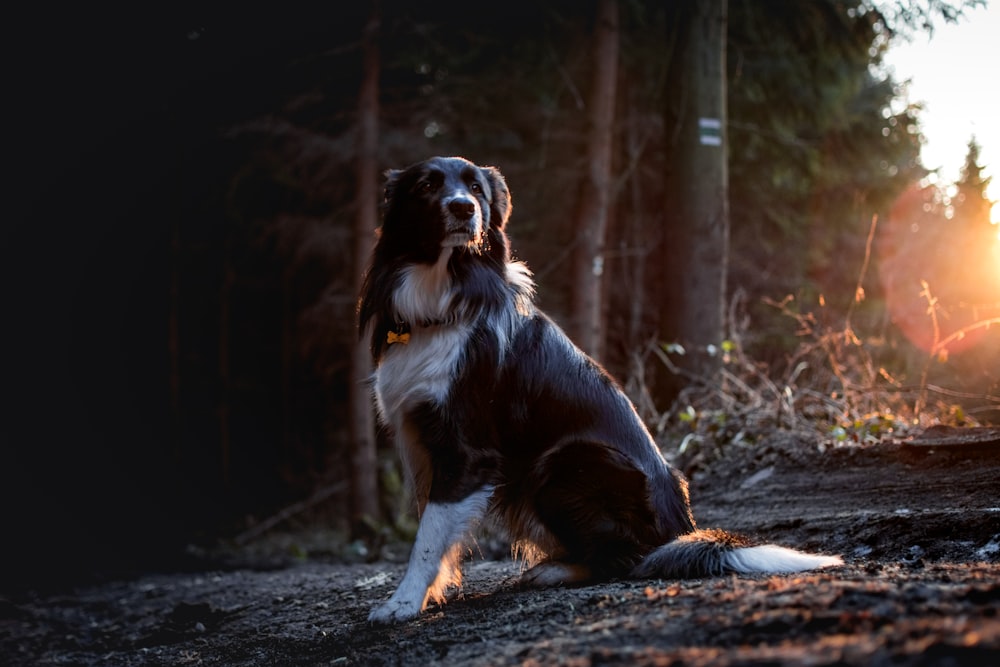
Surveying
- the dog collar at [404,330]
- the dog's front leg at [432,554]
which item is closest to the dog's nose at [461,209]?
the dog collar at [404,330]

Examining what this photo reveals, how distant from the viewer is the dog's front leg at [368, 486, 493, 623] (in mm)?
4047

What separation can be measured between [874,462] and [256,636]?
4.17m

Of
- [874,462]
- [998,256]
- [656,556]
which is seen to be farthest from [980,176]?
[656,556]

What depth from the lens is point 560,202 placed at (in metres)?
16.7

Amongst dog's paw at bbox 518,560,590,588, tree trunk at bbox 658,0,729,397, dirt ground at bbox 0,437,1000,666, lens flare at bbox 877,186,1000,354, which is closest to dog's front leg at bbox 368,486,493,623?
dirt ground at bbox 0,437,1000,666

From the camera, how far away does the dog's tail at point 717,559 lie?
386 centimetres

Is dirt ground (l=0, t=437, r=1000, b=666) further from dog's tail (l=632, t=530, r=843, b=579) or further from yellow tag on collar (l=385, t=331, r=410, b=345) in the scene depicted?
yellow tag on collar (l=385, t=331, r=410, b=345)

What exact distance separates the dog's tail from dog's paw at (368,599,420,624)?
1057mm

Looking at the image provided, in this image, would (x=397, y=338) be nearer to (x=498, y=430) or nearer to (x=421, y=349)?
(x=421, y=349)

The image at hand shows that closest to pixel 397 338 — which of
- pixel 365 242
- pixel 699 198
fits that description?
pixel 699 198

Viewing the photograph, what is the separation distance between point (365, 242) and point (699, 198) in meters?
4.68

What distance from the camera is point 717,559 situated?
155 inches

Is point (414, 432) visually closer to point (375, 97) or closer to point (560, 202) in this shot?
point (375, 97)

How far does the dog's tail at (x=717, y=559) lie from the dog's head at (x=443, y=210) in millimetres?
1736
